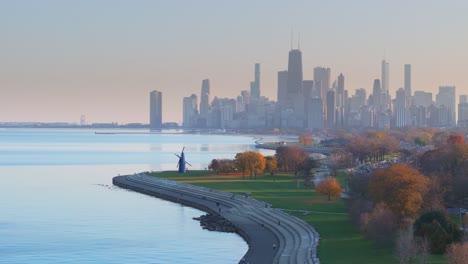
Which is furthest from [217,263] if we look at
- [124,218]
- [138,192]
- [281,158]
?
[281,158]

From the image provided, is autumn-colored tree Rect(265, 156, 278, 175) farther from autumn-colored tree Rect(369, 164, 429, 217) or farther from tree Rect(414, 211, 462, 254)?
tree Rect(414, 211, 462, 254)

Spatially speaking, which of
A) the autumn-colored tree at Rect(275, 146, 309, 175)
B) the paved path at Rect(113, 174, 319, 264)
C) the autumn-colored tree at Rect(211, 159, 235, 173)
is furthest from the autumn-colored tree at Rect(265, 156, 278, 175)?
the paved path at Rect(113, 174, 319, 264)

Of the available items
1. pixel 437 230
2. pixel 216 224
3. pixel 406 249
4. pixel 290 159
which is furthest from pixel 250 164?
pixel 406 249

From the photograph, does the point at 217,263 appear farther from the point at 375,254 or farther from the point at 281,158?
the point at 281,158

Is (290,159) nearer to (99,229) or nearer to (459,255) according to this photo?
(99,229)

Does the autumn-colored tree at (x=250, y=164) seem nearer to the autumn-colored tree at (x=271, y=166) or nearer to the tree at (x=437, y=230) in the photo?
the autumn-colored tree at (x=271, y=166)

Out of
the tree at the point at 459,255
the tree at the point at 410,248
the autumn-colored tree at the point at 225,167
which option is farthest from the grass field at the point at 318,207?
the tree at the point at 459,255
